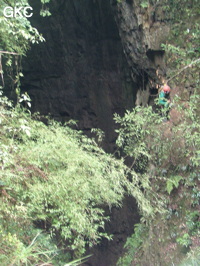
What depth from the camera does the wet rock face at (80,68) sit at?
35.3 ft

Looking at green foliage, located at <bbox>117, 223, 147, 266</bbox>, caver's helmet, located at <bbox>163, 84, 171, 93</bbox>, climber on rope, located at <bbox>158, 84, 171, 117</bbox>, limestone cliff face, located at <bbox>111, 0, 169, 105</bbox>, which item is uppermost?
limestone cliff face, located at <bbox>111, 0, 169, 105</bbox>

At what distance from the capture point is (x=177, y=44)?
22.8ft

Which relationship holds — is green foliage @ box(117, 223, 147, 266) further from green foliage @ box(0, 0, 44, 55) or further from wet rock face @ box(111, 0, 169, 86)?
green foliage @ box(0, 0, 44, 55)

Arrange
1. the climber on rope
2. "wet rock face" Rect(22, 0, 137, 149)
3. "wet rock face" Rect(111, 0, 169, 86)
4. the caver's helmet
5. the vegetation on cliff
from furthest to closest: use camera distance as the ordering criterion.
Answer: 1. "wet rock face" Rect(22, 0, 137, 149)
2. "wet rock face" Rect(111, 0, 169, 86)
3. the caver's helmet
4. the climber on rope
5. the vegetation on cliff

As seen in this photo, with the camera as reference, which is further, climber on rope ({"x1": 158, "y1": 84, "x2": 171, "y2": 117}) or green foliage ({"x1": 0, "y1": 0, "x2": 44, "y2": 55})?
climber on rope ({"x1": 158, "y1": 84, "x2": 171, "y2": 117})

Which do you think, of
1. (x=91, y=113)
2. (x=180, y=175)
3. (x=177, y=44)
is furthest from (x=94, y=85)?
(x=180, y=175)

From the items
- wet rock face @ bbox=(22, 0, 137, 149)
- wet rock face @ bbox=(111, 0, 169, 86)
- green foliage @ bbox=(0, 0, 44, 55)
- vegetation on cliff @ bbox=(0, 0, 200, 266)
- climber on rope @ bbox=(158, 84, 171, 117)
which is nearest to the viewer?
vegetation on cliff @ bbox=(0, 0, 200, 266)

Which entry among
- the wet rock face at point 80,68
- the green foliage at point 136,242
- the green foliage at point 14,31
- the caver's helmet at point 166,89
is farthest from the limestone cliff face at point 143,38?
the green foliage at point 136,242

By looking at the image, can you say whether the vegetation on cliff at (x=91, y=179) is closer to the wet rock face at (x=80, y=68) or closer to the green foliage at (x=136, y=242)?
the green foliage at (x=136, y=242)

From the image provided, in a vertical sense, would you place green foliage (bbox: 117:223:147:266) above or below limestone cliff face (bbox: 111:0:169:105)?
below

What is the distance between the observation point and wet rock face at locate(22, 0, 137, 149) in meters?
10.8

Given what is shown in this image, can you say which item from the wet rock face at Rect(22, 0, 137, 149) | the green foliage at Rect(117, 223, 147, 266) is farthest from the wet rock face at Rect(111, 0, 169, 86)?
the green foliage at Rect(117, 223, 147, 266)

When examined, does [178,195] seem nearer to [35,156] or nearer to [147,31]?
[35,156]

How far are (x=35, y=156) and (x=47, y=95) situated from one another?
7.13m
